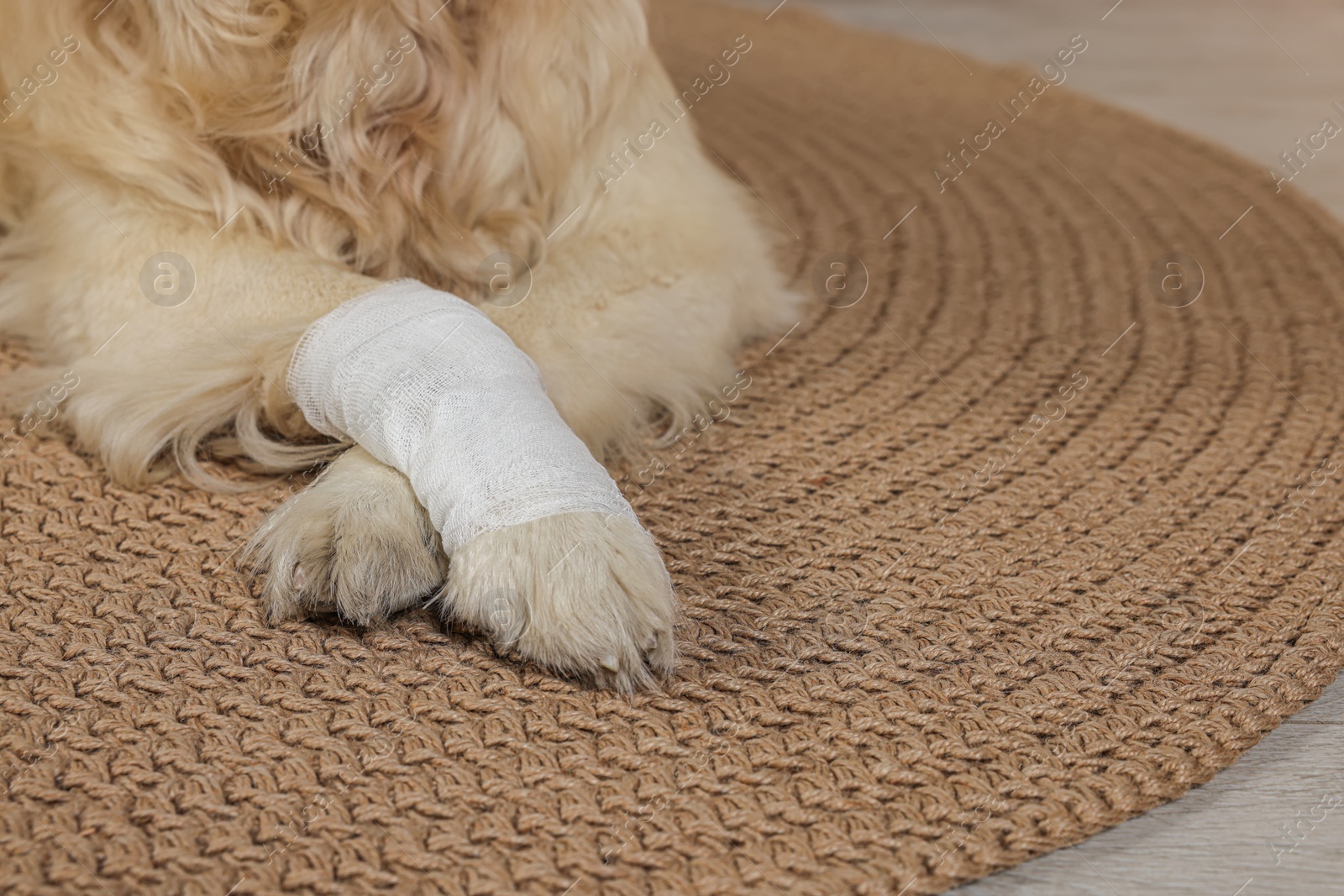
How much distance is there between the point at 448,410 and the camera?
887mm

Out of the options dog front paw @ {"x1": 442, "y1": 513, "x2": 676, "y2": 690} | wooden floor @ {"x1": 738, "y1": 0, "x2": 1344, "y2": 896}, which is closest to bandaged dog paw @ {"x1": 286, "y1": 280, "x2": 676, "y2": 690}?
dog front paw @ {"x1": 442, "y1": 513, "x2": 676, "y2": 690}

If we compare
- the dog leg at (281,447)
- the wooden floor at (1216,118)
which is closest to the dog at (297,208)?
the dog leg at (281,447)

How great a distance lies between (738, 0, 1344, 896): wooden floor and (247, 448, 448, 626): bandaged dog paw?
427 mm

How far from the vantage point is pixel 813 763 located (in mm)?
769

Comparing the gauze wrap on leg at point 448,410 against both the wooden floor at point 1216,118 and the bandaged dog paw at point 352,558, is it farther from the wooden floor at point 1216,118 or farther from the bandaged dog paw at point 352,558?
the wooden floor at point 1216,118

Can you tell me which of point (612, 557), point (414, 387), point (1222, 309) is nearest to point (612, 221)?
point (414, 387)

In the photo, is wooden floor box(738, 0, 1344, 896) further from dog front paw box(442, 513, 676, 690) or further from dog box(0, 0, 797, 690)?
dog box(0, 0, 797, 690)

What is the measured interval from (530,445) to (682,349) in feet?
1.09

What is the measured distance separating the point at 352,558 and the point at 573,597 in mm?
169

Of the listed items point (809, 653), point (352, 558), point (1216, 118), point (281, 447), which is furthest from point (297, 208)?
point (1216, 118)

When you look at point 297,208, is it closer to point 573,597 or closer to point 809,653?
point 573,597

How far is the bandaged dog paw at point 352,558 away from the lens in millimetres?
847

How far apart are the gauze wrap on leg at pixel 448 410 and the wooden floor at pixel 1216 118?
0.38m

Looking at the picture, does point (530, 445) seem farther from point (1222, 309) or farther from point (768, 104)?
point (768, 104)
